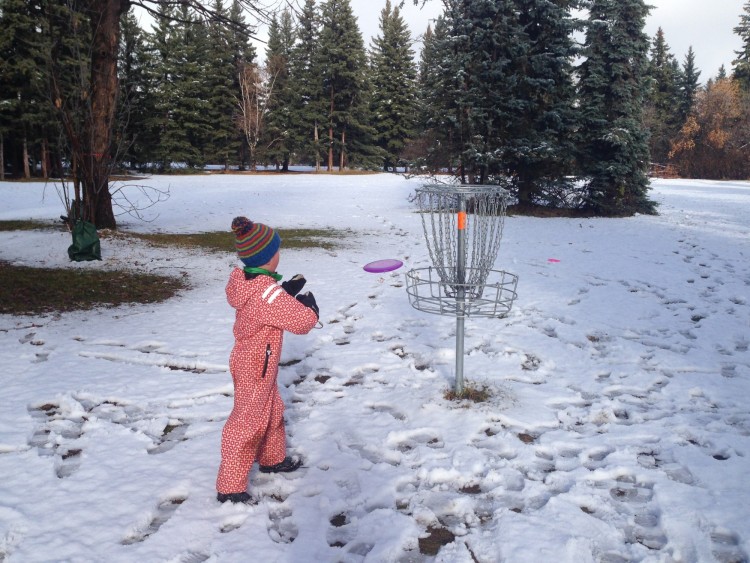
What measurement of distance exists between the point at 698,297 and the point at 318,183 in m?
25.3

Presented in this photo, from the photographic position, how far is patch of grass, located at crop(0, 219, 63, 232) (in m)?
12.5

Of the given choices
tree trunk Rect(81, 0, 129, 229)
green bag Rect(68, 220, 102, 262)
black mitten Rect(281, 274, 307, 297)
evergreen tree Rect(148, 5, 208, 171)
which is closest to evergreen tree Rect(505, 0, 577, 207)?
tree trunk Rect(81, 0, 129, 229)

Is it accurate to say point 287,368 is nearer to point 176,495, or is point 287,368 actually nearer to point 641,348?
point 176,495

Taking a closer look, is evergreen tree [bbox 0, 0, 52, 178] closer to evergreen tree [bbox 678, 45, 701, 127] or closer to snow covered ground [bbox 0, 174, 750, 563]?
snow covered ground [bbox 0, 174, 750, 563]

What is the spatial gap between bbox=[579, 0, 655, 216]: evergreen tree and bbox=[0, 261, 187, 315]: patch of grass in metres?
13.5

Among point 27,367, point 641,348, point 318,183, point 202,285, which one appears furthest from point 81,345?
point 318,183

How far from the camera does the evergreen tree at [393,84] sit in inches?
1836

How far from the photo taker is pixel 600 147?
16797 mm

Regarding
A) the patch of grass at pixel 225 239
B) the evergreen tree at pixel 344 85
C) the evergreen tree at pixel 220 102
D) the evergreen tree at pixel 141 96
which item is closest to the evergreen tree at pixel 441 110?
the patch of grass at pixel 225 239

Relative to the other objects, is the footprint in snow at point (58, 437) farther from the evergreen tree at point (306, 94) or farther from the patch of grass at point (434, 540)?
the evergreen tree at point (306, 94)

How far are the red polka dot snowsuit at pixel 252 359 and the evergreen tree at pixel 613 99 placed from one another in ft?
51.1

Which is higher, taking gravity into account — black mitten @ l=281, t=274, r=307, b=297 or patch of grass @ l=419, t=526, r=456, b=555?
black mitten @ l=281, t=274, r=307, b=297

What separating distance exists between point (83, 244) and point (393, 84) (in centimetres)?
4235

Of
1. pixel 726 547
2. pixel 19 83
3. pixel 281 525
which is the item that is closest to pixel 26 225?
pixel 281 525
